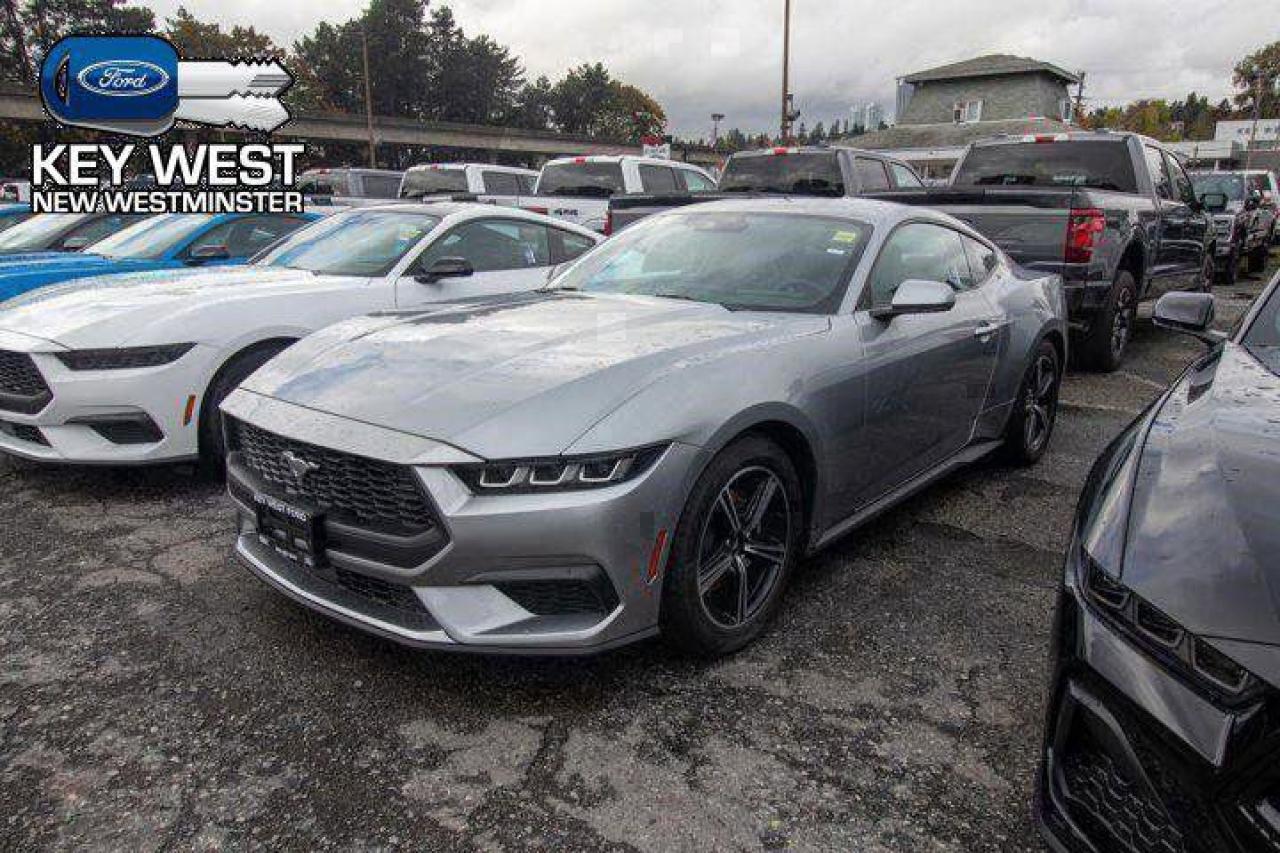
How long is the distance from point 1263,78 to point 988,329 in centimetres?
9573

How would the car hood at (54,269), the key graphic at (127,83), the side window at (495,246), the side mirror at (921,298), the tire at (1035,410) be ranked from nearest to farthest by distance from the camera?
the side mirror at (921,298), the tire at (1035,410), the side window at (495,246), the car hood at (54,269), the key graphic at (127,83)

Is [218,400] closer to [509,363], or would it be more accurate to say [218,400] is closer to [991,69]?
[509,363]

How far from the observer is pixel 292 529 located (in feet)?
8.50

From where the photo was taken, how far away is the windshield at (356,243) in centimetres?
536

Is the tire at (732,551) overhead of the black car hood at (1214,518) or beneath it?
beneath

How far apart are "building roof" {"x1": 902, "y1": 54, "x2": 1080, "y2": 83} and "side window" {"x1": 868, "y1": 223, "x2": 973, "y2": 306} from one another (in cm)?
5734

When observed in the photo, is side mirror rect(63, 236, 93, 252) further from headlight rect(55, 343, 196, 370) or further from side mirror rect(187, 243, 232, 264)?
headlight rect(55, 343, 196, 370)

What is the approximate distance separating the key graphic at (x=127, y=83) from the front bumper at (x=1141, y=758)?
11487mm

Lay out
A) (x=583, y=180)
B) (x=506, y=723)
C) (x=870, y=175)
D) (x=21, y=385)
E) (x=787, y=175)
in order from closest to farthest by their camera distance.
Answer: (x=506, y=723)
(x=21, y=385)
(x=787, y=175)
(x=870, y=175)
(x=583, y=180)

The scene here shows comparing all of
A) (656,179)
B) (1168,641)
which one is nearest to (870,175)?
(656,179)

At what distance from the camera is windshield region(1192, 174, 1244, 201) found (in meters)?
15.3

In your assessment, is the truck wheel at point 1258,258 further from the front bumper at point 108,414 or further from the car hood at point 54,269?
the front bumper at point 108,414

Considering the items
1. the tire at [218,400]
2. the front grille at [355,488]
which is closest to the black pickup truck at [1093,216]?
the tire at [218,400]

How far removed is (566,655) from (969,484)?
9.87ft
